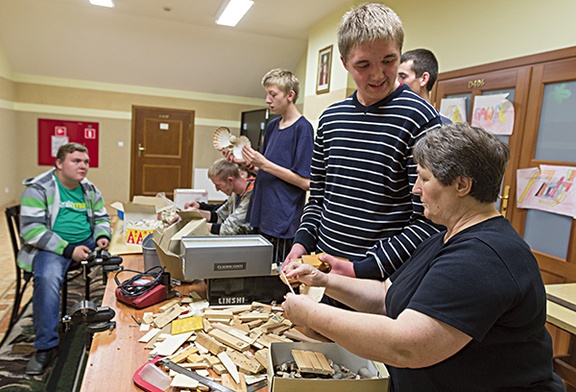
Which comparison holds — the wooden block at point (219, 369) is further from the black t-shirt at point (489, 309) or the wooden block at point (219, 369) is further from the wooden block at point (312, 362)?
the black t-shirt at point (489, 309)

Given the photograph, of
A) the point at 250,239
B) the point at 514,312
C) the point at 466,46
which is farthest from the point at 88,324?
the point at 466,46

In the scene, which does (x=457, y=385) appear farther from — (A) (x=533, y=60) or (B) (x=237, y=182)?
(A) (x=533, y=60)

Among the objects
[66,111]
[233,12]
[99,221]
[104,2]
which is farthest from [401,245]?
[66,111]

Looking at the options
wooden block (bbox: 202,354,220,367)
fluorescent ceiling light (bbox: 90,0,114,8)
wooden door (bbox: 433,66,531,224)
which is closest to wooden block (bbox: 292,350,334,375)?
wooden block (bbox: 202,354,220,367)

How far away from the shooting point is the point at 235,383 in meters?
0.99

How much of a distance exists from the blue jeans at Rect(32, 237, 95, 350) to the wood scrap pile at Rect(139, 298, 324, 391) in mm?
1345

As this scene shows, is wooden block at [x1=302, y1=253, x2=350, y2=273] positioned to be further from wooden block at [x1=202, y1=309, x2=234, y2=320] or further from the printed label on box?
the printed label on box

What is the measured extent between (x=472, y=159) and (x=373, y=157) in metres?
0.45

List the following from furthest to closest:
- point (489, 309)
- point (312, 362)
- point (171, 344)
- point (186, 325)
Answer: point (186, 325) → point (171, 344) → point (312, 362) → point (489, 309)

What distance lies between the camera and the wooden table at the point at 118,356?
0.99 metres

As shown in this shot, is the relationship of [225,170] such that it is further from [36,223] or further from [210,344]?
[210,344]

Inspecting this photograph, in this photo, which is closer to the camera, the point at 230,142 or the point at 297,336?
the point at 297,336

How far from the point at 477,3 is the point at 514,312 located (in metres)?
3.18

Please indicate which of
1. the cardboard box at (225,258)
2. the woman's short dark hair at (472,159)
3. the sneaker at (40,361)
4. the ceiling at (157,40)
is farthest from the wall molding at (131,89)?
the woman's short dark hair at (472,159)
